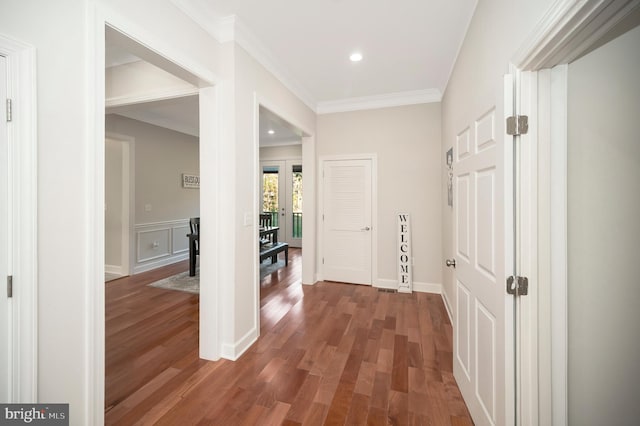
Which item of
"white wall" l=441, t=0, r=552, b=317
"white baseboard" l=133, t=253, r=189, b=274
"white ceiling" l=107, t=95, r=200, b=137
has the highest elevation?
"white ceiling" l=107, t=95, r=200, b=137

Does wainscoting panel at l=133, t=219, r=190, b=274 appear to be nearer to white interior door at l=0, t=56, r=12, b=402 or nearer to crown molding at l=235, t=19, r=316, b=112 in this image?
crown molding at l=235, t=19, r=316, b=112

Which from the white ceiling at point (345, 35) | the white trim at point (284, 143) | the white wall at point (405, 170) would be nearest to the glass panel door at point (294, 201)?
the white trim at point (284, 143)

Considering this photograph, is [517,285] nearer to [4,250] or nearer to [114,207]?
[4,250]

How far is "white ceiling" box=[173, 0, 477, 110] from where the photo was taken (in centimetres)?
212

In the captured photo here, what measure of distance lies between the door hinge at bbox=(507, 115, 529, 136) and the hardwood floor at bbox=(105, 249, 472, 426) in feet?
5.60

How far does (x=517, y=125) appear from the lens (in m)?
1.24

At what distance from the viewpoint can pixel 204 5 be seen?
208cm

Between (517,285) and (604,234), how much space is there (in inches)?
16.4

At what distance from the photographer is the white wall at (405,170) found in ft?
12.8

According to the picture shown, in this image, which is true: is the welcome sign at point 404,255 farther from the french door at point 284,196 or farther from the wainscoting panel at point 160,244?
the wainscoting panel at point 160,244

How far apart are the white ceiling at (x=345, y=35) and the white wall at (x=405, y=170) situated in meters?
0.57

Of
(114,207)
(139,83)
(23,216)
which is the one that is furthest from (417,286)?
(114,207)

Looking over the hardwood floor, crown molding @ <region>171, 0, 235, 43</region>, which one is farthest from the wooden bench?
crown molding @ <region>171, 0, 235, 43</region>

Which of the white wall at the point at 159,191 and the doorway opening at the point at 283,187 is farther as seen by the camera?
the doorway opening at the point at 283,187
